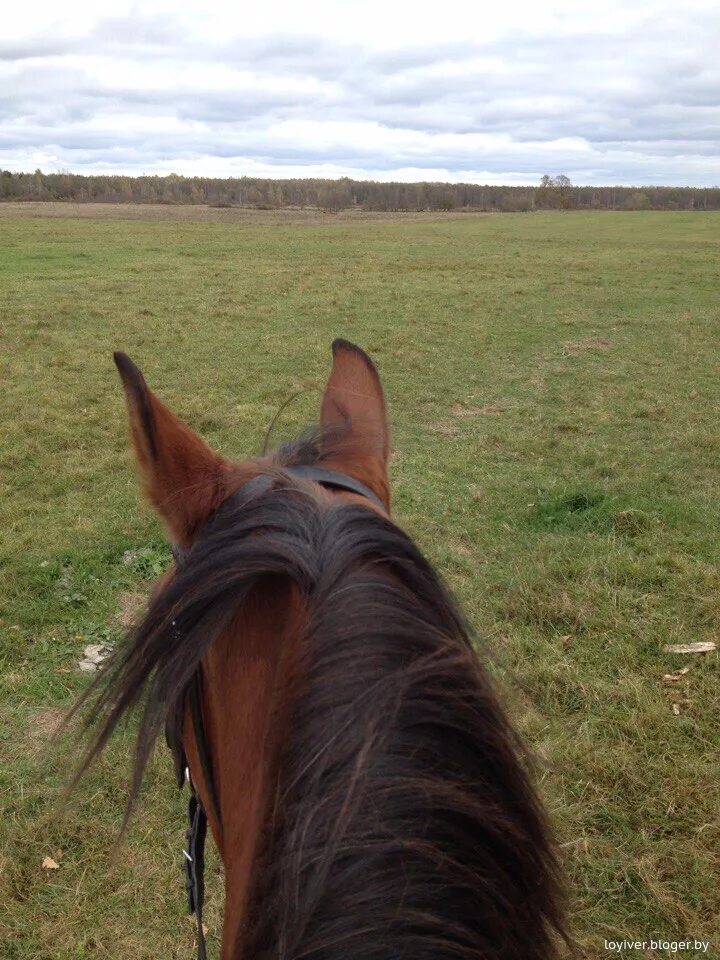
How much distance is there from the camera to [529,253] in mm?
25484

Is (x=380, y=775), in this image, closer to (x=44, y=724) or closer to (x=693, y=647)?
(x=44, y=724)

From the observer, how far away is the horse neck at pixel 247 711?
2.56 ft

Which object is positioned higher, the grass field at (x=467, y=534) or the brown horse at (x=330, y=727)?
the brown horse at (x=330, y=727)

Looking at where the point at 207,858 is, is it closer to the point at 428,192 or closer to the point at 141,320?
the point at 141,320

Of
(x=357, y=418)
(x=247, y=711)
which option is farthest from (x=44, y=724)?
(x=247, y=711)

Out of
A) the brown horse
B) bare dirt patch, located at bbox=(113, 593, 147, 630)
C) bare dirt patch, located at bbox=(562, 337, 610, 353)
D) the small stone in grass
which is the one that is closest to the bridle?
the brown horse

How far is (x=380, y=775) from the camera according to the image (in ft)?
2.34

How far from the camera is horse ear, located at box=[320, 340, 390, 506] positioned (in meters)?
1.33

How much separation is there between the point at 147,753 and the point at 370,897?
0.49 meters

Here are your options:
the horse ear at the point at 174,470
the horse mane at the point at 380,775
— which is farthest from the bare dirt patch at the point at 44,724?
the horse mane at the point at 380,775

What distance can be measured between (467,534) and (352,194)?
74.6 m

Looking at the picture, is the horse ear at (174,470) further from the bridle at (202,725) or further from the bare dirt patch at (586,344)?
the bare dirt patch at (586,344)

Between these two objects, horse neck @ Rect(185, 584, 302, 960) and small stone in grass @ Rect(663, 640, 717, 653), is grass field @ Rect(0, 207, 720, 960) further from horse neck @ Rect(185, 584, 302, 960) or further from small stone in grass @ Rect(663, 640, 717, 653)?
horse neck @ Rect(185, 584, 302, 960)

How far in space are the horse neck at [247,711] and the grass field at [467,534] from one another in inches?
18.5
